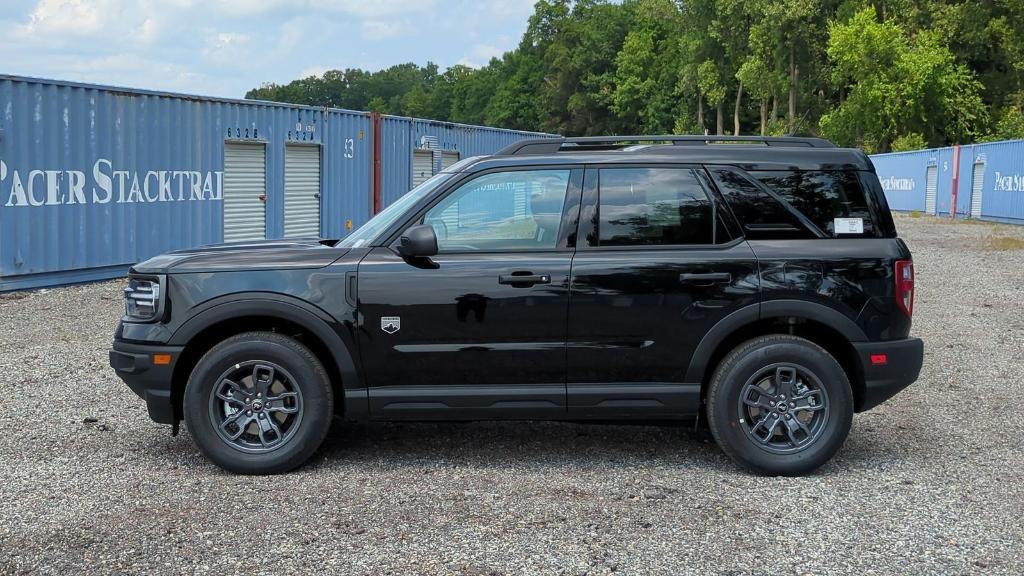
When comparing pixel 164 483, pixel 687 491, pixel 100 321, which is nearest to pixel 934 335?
pixel 687 491

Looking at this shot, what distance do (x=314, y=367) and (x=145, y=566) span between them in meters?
1.45

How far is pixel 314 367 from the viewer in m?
5.22

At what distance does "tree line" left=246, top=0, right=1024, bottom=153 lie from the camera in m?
60.3

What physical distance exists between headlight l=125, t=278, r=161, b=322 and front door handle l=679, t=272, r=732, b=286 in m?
2.75

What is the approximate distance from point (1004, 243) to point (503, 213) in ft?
69.4

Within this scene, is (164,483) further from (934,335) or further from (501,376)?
(934,335)

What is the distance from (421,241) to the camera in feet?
16.9

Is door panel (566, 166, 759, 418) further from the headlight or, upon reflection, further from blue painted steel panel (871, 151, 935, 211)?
blue painted steel panel (871, 151, 935, 211)

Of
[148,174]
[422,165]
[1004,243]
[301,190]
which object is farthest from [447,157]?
[1004,243]

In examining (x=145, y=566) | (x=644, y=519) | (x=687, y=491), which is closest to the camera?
(x=145, y=566)

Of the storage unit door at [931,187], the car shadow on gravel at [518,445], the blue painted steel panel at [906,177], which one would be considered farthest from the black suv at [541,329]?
the blue painted steel panel at [906,177]

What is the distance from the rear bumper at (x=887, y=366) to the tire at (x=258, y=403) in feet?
9.23

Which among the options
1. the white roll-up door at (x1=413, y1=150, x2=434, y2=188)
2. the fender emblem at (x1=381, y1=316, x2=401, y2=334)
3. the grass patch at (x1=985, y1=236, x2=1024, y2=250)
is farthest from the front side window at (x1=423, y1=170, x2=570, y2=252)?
the grass patch at (x1=985, y1=236, x2=1024, y2=250)

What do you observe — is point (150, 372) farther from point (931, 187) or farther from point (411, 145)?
point (931, 187)
